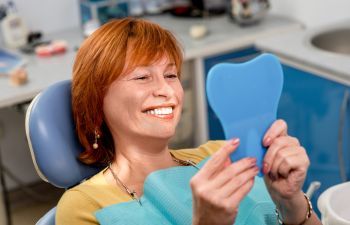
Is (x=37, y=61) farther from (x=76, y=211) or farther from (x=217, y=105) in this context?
(x=217, y=105)

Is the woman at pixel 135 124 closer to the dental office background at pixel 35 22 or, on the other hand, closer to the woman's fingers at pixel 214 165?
the woman's fingers at pixel 214 165

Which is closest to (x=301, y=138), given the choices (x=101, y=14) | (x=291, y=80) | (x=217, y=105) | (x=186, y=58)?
(x=291, y=80)

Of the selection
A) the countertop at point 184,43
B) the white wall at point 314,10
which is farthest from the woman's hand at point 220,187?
the white wall at point 314,10

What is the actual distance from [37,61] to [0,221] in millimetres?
743

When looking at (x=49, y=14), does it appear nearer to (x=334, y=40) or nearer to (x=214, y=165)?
(x=334, y=40)

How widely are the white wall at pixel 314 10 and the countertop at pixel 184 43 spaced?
0.16 ft

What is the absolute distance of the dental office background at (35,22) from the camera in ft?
10.7

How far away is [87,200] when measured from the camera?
151 centimetres

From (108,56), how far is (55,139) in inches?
11.2

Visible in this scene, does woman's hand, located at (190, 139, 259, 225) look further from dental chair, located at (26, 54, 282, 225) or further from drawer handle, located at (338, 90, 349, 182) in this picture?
drawer handle, located at (338, 90, 349, 182)

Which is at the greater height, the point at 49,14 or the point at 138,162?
the point at 138,162

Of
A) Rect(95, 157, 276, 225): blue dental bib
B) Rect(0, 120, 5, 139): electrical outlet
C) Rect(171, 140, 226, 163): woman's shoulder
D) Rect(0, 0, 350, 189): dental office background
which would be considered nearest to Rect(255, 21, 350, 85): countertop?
Rect(0, 0, 350, 189): dental office background

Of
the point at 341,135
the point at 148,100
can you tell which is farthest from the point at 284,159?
the point at 341,135

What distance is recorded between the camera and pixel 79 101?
5.34 ft
